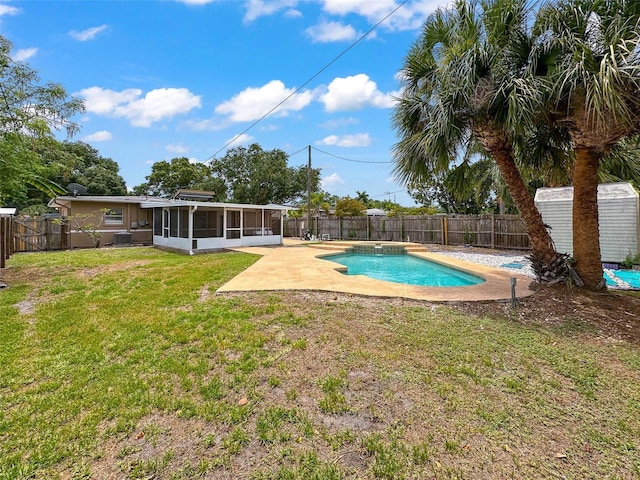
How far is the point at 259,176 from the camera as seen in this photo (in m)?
27.4

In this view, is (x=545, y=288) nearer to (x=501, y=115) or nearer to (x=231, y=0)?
(x=501, y=115)

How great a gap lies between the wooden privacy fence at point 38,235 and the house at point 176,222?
1.36 feet

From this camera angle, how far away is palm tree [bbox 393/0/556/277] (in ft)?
17.7

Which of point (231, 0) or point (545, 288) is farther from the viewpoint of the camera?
point (231, 0)

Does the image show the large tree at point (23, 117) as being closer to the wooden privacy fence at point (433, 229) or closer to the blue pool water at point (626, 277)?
the blue pool water at point (626, 277)

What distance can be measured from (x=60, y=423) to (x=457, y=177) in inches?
308

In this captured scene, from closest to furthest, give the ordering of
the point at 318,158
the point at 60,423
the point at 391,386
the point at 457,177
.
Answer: the point at 60,423 < the point at 391,386 < the point at 457,177 < the point at 318,158

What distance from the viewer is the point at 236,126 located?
17266mm

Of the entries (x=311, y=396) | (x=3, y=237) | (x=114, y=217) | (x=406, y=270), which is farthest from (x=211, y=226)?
(x=311, y=396)

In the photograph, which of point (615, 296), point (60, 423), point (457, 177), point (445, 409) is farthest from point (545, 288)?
point (60, 423)

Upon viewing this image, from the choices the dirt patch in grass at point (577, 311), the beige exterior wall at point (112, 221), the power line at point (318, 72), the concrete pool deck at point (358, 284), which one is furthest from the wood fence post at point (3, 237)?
the dirt patch in grass at point (577, 311)

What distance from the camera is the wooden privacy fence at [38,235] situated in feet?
41.9

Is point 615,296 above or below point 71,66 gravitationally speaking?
below

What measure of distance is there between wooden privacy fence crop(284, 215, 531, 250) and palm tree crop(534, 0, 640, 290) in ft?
27.8
